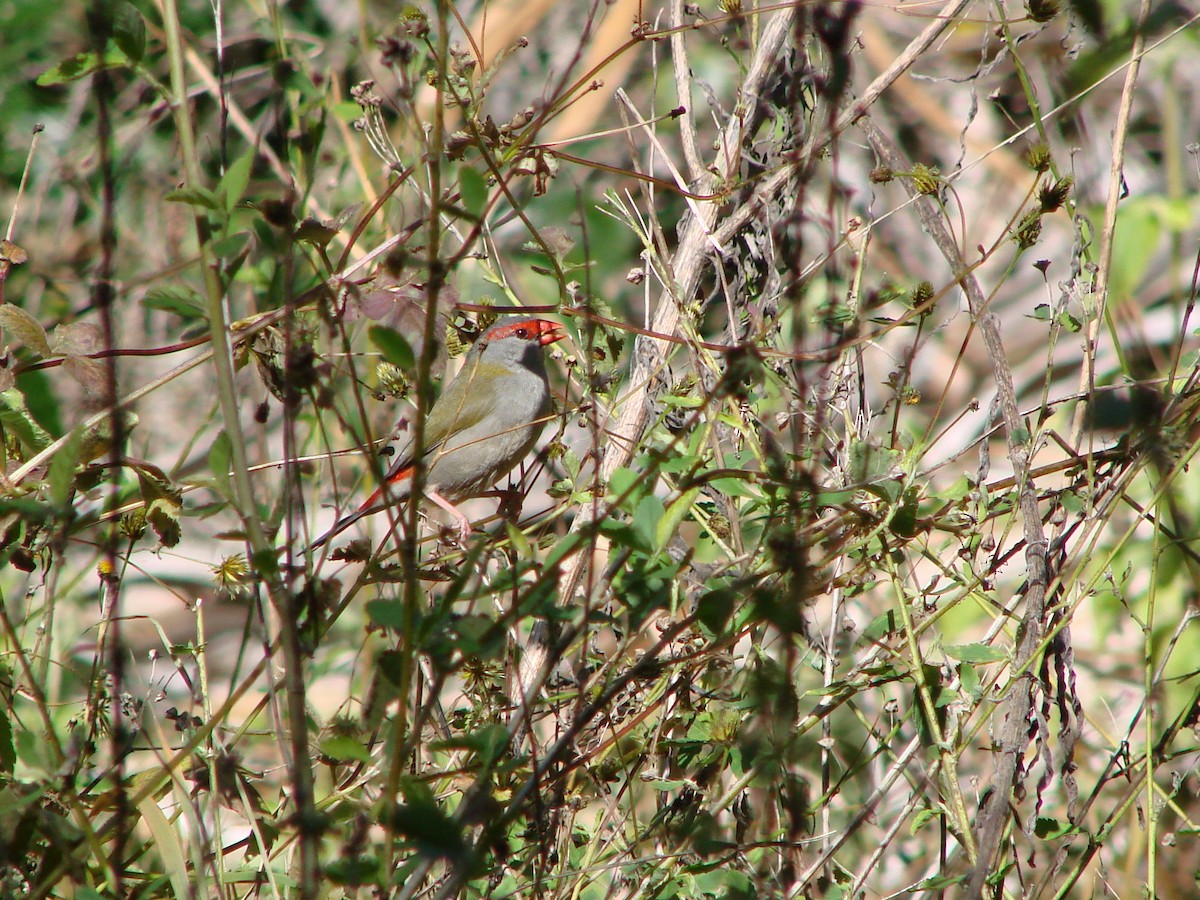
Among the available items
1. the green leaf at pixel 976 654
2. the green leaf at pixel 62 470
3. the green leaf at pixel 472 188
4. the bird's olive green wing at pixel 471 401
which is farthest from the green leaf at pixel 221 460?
the bird's olive green wing at pixel 471 401

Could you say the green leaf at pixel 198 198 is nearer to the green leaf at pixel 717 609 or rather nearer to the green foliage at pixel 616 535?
the green foliage at pixel 616 535

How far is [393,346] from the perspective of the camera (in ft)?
4.87

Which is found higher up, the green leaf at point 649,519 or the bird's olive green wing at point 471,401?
the bird's olive green wing at point 471,401

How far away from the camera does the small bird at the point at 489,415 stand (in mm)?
4121

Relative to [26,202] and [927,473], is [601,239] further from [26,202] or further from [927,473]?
[26,202]

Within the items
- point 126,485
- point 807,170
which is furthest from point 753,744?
point 126,485

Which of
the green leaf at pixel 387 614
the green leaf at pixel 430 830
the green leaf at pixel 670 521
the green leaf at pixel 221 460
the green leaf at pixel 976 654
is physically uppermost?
the green leaf at pixel 221 460

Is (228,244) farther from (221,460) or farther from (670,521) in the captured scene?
(670,521)

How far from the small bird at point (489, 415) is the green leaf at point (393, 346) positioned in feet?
7.86

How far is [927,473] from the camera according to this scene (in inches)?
84.7

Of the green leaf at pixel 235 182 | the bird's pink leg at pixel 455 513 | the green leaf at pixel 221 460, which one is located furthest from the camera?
the bird's pink leg at pixel 455 513

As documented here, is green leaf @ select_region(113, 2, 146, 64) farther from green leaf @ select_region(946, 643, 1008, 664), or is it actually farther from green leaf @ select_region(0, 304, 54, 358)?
green leaf @ select_region(946, 643, 1008, 664)

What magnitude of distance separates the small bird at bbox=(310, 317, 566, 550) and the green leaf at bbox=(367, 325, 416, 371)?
240 cm

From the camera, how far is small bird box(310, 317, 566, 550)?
4.12m
